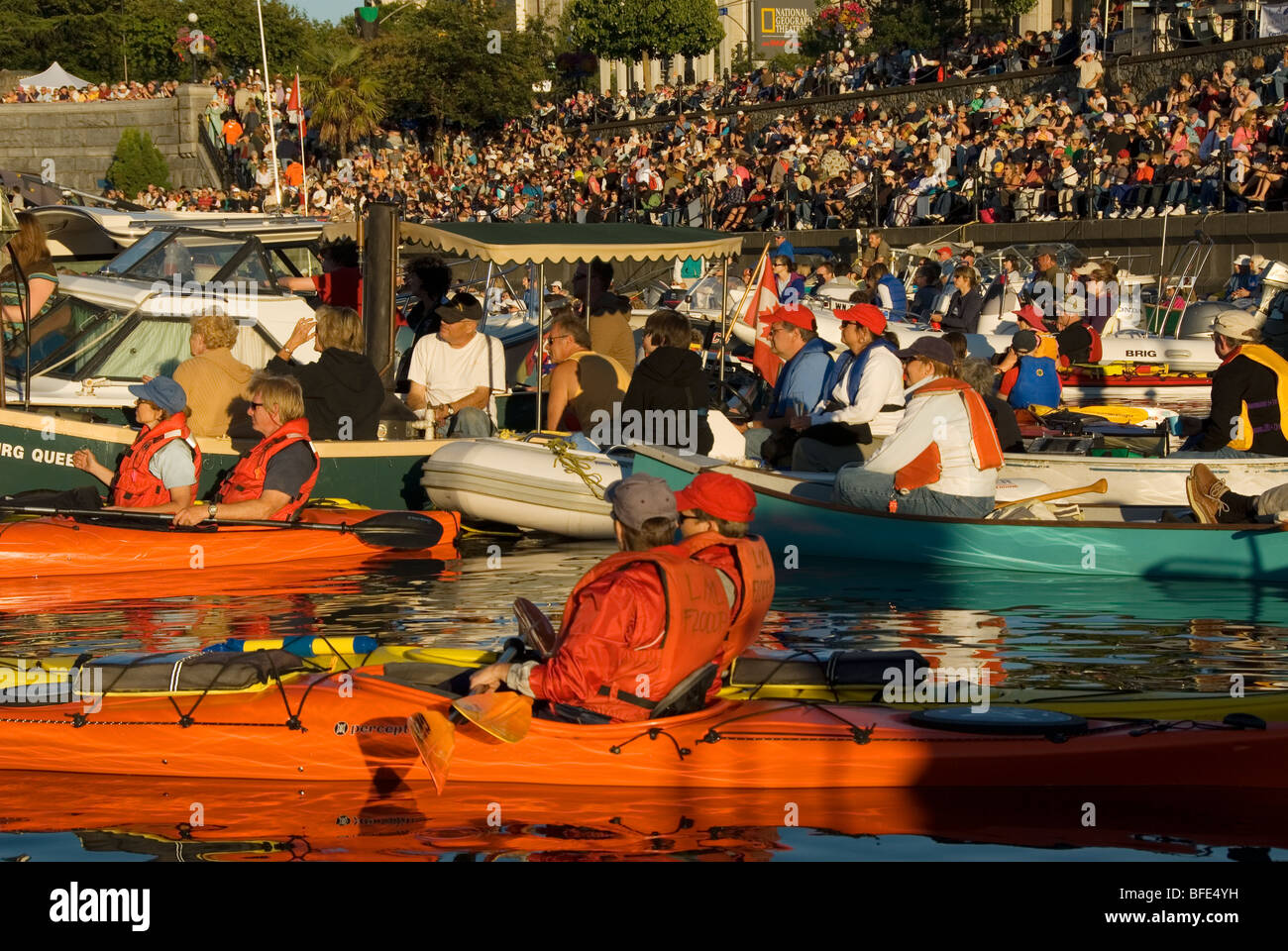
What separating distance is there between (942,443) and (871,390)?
1.81 meters

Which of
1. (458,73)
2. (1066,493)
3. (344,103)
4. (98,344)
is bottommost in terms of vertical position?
(1066,493)

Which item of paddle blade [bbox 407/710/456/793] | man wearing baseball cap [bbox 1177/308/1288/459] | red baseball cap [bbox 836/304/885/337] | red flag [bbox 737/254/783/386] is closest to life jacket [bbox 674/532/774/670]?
paddle blade [bbox 407/710/456/793]

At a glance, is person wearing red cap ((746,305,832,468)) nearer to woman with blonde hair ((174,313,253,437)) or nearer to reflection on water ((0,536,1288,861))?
reflection on water ((0,536,1288,861))

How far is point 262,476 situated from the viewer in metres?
11.7

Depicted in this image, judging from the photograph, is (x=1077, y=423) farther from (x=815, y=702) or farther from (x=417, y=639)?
(x=815, y=702)

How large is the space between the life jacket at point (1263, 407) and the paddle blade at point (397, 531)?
5922 millimetres

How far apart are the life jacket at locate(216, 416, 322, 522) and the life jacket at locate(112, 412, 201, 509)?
0.27 metres

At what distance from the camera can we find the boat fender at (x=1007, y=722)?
6.73 metres

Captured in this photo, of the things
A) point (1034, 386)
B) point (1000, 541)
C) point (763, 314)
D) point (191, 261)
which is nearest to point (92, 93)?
point (191, 261)

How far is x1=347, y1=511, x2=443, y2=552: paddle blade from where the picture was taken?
12.1 metres

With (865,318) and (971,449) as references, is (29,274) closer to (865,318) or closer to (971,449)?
(865,318)

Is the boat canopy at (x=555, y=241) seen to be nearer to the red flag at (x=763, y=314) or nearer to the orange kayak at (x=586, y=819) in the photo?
the red flag at (x=763, y=314)

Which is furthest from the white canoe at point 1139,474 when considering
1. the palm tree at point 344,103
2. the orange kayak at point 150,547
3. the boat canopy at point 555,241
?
the palm tree at point 344,103
